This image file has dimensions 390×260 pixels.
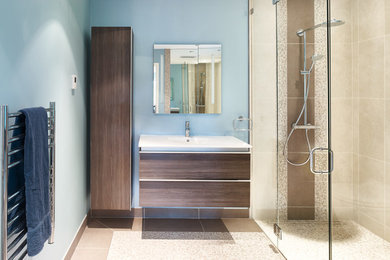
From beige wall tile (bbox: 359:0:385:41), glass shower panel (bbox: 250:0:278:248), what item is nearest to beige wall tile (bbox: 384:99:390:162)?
beige wall tile (bbox: 359:0:385:41)

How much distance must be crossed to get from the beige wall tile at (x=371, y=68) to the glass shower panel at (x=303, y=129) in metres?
0.17

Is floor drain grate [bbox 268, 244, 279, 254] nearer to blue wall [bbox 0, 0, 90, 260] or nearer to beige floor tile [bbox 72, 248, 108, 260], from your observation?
beige floor tile [bbox 72, 248, 108, 260]

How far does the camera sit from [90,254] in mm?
2283

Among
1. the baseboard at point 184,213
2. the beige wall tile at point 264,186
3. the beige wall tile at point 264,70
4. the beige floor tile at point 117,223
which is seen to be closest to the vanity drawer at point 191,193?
the beige wall tile at point 264,186

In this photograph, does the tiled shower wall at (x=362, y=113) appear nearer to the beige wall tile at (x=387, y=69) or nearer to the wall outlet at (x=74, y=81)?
the beige wall tile at (x=387, y=69)

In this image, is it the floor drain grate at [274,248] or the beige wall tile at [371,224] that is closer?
the beige wall tile at [371,224]

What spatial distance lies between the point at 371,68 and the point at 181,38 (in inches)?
73.9

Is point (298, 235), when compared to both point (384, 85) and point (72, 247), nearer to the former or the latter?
point (384, 85)

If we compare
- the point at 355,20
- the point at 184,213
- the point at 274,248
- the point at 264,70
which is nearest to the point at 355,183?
the point at 355,20

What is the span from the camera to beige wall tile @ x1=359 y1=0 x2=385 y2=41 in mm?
1521

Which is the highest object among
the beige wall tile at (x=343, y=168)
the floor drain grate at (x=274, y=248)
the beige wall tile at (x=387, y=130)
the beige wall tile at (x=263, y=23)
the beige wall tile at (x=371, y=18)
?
the beige wall tile at (x=263, y=23)

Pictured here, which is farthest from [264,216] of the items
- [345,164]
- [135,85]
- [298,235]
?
[135,85]

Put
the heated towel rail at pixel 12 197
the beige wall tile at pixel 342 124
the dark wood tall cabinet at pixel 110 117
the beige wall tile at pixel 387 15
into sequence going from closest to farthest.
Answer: the heated towel rail at pixel 12 197 < the beige wall tile at pixel 387 15 < the beige wall tile at pixel 342 124 < the dark wood tall cabinet at pixel 110 117

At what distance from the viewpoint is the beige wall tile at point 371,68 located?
153cm
